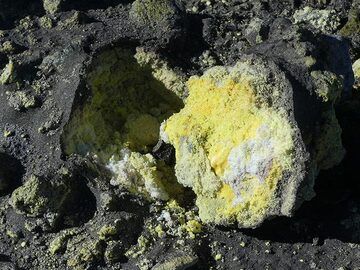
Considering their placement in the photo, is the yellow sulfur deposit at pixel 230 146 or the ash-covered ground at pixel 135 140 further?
the ash-covered ground at pixel 135 140

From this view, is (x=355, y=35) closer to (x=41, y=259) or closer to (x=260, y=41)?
(x=260, y=41)

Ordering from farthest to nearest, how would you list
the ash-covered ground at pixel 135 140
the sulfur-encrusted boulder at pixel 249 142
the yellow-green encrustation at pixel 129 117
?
the yellow-green encrustation at pixel 129 117, the ash-covered ground at pixel 135 140, the sulfur-encrusted boulder at pixel 249 142

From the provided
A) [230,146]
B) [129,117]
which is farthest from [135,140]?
[230,146]

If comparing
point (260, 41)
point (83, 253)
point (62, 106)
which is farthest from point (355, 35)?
point (83, 253)

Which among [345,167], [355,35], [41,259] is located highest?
[355,35]

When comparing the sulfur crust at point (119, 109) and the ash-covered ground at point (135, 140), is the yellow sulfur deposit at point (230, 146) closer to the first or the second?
the ash-covered ground at point (135, 140)

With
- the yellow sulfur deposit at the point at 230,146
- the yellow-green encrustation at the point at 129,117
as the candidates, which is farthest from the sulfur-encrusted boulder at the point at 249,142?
the yellow-green encrustation at the point at 129,117

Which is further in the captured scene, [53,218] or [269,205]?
[53,218]
